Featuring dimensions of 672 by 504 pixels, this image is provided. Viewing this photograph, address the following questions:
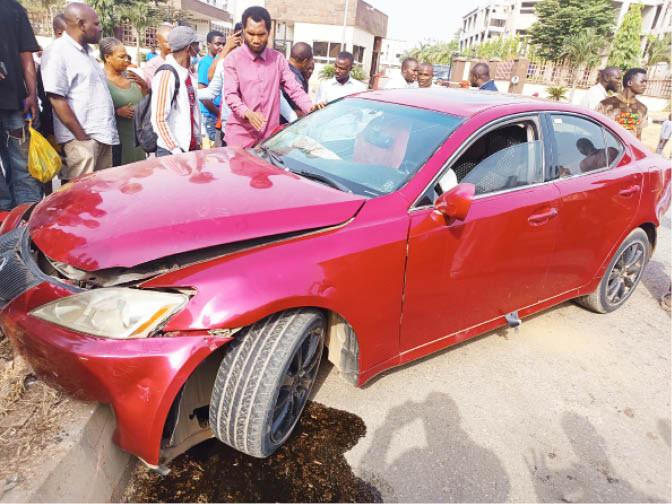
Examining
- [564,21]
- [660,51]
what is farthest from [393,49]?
[660,51]

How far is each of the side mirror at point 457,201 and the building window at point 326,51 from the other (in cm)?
3585

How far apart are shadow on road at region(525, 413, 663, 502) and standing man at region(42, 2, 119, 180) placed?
12.9 feet

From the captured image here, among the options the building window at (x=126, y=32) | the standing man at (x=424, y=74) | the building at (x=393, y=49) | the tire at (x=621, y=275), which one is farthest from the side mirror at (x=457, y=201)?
the building at (x=393, y=49)

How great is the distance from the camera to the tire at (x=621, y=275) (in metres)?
3.66

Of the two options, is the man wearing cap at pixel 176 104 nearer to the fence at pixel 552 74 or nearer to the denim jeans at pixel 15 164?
the denim jeans at pixel 15 164

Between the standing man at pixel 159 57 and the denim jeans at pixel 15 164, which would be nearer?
the denim jeans at pixel 15 164

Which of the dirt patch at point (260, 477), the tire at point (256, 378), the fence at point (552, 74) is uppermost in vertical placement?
the fence at point (552, 74)

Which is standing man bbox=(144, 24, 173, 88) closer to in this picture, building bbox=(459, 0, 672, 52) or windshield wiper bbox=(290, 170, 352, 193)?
windshield wiper bbox=(290, 170, 352, 193)

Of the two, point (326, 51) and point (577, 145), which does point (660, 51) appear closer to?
point (326, 51)

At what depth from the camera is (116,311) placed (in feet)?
5.70

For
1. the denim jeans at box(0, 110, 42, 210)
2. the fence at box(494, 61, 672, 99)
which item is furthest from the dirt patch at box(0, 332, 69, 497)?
the fence at box(494, 61, 672, 99)

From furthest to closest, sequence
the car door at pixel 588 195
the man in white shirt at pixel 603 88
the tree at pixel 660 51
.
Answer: the tree at pixel 660 51 < the man in white shirt at pixel 603 88 < the car door at pixel 588 195

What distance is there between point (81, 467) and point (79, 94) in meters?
3.12

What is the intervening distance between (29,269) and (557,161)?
2920mm
